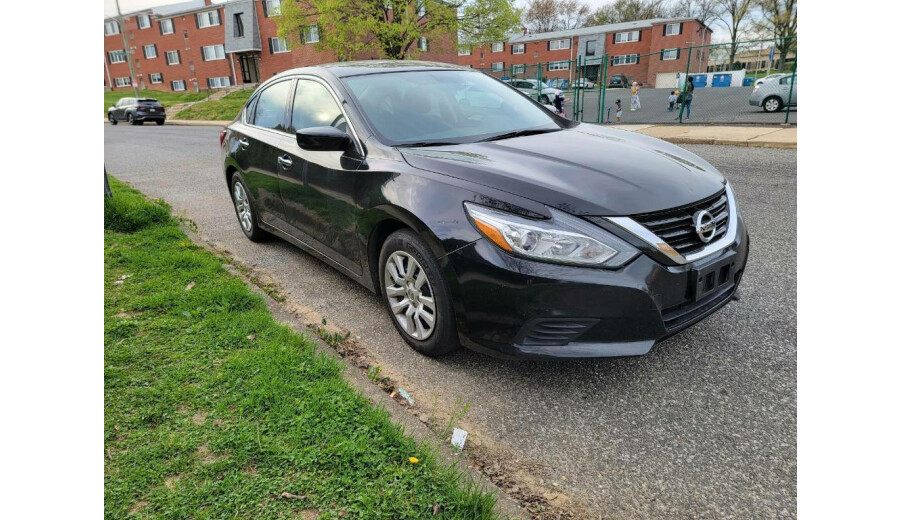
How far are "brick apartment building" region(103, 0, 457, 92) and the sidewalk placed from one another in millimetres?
25294

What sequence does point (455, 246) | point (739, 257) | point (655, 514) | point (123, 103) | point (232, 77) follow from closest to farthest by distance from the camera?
point (655, 514) < point (455, 246) < point (739, 257) < point (123, 103) < point (232, 77)

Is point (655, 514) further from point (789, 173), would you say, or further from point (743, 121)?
point (743, 121)

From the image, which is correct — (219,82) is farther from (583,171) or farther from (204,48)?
(583,171)

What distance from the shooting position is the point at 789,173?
7891mm

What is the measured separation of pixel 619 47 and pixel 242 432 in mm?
66633

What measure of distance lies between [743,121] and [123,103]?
3497 cm

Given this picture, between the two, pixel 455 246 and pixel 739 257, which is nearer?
pixel 455 246

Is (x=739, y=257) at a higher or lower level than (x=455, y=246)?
lower

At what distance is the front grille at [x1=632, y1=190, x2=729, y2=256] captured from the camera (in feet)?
8.21

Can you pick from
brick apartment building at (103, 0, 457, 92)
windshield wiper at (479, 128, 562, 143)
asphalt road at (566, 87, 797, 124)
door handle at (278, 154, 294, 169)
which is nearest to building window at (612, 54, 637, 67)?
brick apartment building at (103, 0, 457, 92)

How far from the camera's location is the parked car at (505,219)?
2.43 m

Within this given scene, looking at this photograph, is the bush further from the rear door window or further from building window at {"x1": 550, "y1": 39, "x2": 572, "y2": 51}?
building window at {"x1": 550, "y1": 39, "x2": 572, "y2": 51}

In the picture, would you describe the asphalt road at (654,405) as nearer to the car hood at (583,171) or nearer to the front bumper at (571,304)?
the front bumper at (571,304)

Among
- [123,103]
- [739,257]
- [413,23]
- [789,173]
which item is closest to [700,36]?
[413,23]
